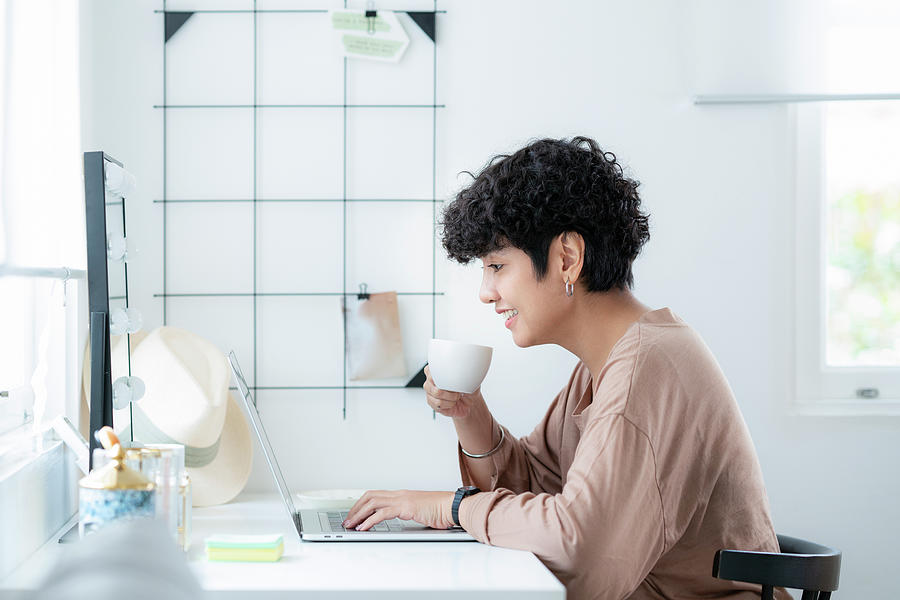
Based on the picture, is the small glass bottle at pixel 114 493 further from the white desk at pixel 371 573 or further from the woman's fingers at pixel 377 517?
the woman's fingers at pixel 377 517

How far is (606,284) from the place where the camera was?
1337 millimetres

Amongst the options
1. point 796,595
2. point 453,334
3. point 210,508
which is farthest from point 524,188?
point 796,595


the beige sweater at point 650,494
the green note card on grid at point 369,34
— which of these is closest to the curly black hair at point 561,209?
the beige sweater at point 650,494

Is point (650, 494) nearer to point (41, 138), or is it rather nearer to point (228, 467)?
point (228, 467)

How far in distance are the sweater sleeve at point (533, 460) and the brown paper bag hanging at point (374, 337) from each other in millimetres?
295

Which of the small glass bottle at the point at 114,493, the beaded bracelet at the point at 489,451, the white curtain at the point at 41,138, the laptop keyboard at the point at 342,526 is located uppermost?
the white curtain at the point at 41,138

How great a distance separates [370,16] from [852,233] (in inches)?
44.7

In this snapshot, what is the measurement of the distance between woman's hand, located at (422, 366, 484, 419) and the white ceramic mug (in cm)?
7

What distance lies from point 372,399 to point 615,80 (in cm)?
84

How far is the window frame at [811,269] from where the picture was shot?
1.84m

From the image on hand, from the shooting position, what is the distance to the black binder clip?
1.76 meters

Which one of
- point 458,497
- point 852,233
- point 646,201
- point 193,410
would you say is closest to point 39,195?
point 193,410

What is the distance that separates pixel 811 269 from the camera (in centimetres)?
184

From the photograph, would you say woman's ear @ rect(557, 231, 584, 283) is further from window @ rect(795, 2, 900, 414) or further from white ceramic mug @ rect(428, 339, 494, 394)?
window @ rect(795, 2, 900, 414)
